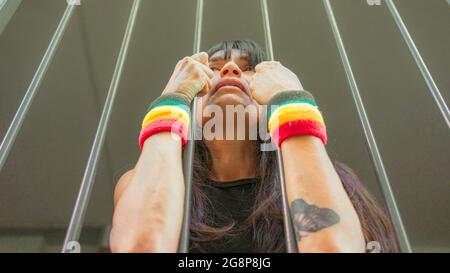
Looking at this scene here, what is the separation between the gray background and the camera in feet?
5.43

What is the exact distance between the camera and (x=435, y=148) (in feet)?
5.77

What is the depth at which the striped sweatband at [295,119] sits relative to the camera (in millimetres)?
729

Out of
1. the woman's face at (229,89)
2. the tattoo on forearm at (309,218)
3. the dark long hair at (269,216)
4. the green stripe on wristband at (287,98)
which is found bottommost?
the tattoo on forearm at (309,218)

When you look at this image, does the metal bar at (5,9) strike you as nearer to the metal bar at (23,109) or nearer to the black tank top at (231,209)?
the metal bar at (23,109)

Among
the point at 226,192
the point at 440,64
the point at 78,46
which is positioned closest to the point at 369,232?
Answer: the point at 226,192

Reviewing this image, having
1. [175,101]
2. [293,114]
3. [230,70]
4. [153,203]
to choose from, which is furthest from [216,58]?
[153,203]

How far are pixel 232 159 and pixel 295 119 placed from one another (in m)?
0.43

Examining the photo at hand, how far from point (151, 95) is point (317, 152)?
126 cm

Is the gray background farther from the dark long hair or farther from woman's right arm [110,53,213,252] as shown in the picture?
woman's right arm [110,53,213,252]

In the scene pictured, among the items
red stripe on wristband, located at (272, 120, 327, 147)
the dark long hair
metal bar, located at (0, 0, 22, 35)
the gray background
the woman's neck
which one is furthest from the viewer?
the gray background

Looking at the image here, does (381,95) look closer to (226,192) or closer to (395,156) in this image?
(395,156)

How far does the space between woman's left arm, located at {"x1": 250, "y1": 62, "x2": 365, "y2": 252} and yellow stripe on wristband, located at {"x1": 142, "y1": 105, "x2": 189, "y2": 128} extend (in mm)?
195

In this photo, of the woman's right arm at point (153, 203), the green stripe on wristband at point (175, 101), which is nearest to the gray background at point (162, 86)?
the green stripe on wristband at point (175, 101)

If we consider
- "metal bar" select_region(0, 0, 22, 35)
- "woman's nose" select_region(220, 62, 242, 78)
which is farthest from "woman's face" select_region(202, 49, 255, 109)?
"metal bar" select_region(0, 0, 22, 35)
